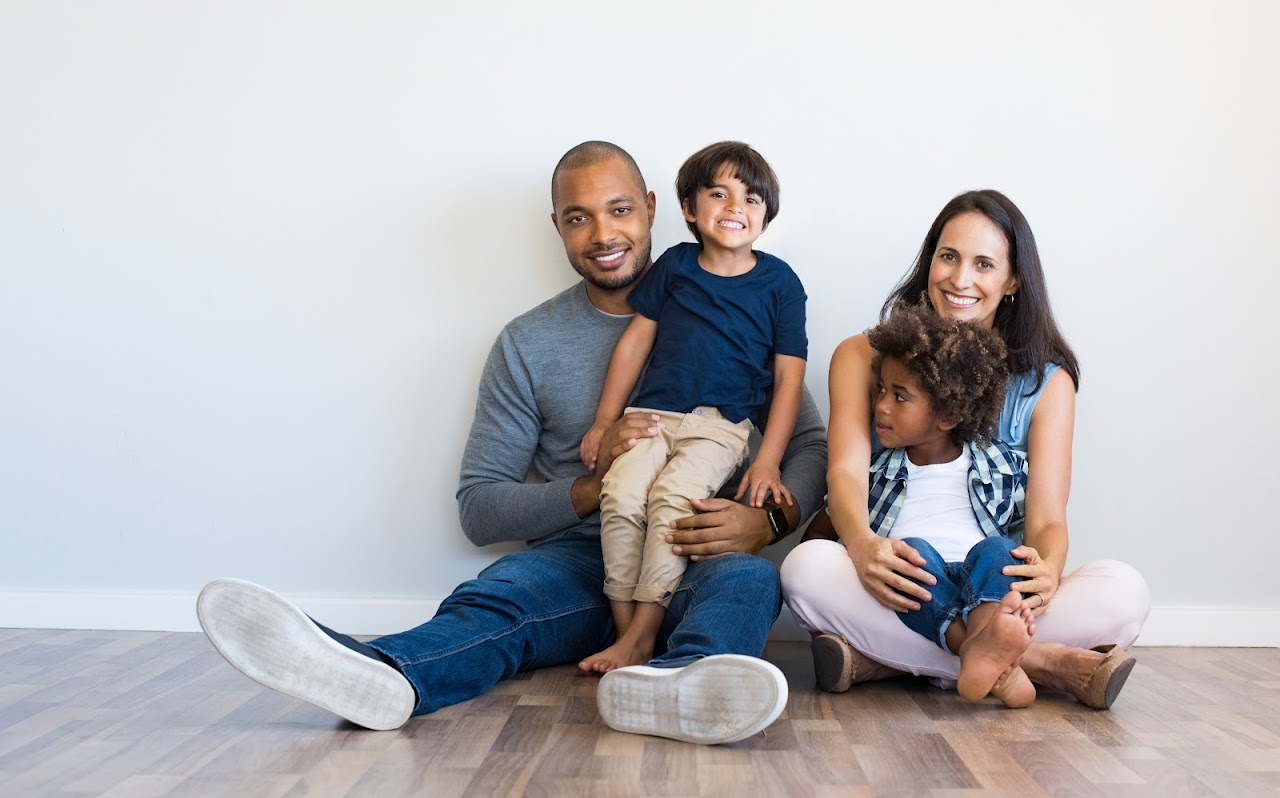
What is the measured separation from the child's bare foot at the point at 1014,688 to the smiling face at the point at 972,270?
635 mm

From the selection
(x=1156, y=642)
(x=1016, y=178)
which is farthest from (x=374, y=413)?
(x=1156, y=642)

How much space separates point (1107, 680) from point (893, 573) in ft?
1.18

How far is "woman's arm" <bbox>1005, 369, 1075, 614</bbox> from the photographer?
181cm

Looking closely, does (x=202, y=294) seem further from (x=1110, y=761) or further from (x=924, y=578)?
(x=1110, y=761)

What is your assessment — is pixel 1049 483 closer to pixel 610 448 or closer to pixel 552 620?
pixel 610 448

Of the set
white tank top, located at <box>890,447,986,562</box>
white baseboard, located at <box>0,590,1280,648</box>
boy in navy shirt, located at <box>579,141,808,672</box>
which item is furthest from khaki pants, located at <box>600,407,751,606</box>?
white baseboard, located at <box>0,590,1280,648</box>

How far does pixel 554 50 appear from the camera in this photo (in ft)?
7.89

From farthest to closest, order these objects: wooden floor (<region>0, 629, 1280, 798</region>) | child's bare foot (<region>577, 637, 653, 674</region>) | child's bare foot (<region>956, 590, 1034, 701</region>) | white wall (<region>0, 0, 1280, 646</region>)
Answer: white wall (<region>0, 0, 1280, 646</region>), child's bare foot (<region>577, 637, 653, 674</region>), child's bare foot (<region>956, 590, 1034, 701</region>), wooden floor (<region>0, 629, 1280, 798</region>)

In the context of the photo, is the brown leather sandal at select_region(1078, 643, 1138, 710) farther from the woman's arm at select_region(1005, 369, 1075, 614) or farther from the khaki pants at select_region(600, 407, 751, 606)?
the khaki pants at select_region(600, 407, 751, 606)

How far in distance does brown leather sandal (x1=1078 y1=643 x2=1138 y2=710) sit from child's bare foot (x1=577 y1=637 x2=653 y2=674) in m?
0.71

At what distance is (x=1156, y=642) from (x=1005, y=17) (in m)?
1.35

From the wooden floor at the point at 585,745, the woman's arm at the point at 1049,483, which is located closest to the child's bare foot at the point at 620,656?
the wooden floor at the point at 585,745

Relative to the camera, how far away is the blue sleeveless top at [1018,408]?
2.05 m

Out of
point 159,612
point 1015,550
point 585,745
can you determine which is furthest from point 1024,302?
point 159,612
